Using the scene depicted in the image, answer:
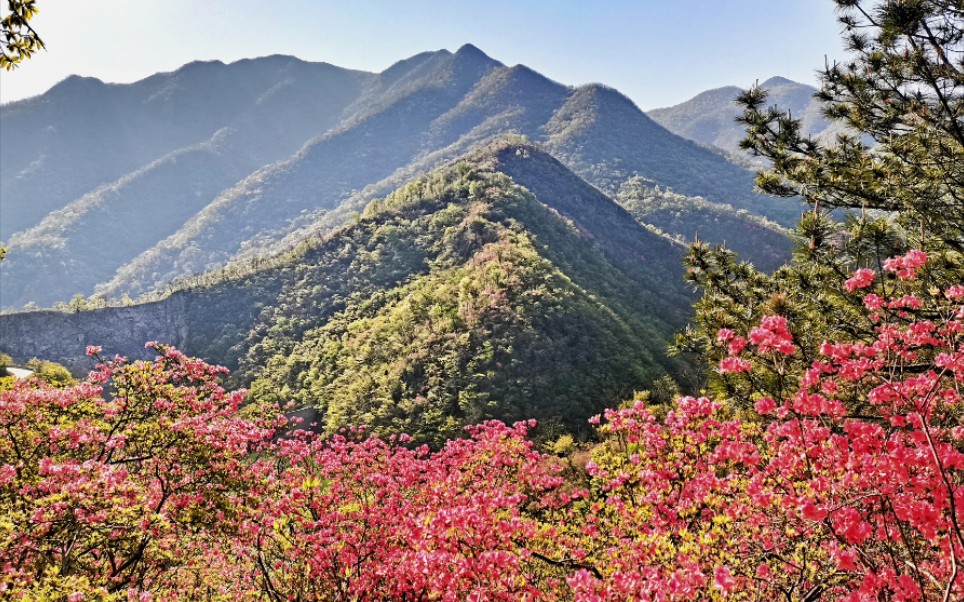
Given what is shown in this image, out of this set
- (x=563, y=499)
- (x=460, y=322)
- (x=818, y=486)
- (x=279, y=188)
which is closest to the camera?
(x=818, y=486)

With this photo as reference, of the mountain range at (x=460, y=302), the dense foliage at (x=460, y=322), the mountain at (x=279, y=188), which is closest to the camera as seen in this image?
the dense foliage at (x=460, y=322)

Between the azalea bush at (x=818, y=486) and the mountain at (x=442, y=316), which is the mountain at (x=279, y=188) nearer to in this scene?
the mountain at (x=442, y=316)

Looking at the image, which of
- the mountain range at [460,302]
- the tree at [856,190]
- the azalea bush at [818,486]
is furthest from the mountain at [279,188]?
the azalea bush at [818,486]

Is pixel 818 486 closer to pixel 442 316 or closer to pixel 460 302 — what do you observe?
pixel 442 316

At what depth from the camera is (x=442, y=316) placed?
37500mm

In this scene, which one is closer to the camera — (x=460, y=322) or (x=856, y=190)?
(x=856, y=190)

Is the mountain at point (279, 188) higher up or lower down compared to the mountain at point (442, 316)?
higher up

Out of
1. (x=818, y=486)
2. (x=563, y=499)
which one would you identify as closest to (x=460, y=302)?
(x=563, y=499)

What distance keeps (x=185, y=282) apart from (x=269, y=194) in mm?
112141

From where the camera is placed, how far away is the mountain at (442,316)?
31.3 meters

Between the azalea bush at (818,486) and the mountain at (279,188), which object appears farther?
the mountain at (279,188)

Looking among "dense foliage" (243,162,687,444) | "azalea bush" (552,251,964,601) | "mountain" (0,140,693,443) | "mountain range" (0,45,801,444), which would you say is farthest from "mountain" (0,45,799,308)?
"azalea bush" (552,251,964,601)

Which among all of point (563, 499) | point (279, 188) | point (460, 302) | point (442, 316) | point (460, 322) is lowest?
point (563, 499)

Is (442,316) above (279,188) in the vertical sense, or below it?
below
